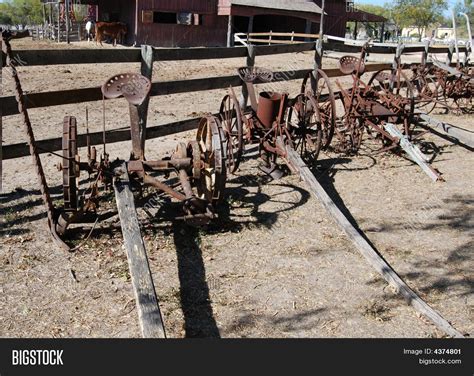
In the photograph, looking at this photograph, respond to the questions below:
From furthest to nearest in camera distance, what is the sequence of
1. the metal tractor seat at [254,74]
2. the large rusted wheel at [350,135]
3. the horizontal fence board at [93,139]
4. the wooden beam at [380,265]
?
the large rusted wheel at [350,135], the metal tractor seat at [254,74], the horizontal fence board at [93,139], the wooden beam at [380,265]

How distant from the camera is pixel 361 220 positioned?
18.3 feet

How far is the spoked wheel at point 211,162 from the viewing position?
4.79 metres

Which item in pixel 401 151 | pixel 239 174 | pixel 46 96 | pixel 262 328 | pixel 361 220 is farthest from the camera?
pixel 401 151

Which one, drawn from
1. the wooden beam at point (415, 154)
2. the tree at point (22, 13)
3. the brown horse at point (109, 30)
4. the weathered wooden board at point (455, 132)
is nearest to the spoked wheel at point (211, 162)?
the wooden beam at point (415, 154)

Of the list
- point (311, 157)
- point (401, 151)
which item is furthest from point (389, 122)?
point (311, 157)

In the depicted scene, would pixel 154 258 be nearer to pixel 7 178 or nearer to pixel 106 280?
pixel 106 280

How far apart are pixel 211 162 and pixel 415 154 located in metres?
3.39

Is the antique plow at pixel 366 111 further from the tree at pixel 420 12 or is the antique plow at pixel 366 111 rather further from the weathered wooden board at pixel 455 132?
the tree at pixel 420 12

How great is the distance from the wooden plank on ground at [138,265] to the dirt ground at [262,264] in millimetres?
371

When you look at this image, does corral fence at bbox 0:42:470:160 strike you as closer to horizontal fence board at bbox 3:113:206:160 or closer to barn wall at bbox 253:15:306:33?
horizontal fence board at bbox 3:113:206:160

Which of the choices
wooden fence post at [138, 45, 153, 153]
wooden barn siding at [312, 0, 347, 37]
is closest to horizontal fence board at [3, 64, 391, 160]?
wooden fence post at [138, 45, 153, 153]

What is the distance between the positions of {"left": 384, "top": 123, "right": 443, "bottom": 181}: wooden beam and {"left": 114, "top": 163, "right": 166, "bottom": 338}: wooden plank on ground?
4.23 metres

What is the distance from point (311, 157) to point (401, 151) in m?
1.66

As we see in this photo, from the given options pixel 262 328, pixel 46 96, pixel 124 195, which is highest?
pixel 46 96
